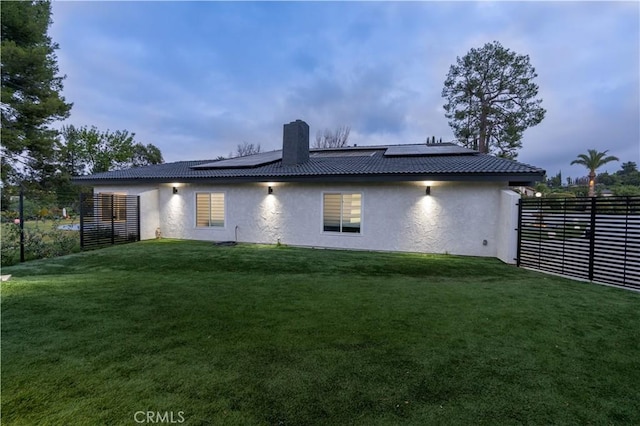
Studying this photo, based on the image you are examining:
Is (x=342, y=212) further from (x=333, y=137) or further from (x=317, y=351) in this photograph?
(x=333, y=137)

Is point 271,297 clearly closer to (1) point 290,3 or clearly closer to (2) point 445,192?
(2) point 445,192

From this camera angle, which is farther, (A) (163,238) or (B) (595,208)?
(A) (163,238)

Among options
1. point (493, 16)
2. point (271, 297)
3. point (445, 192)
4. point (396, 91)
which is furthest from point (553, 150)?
point (271, 297)

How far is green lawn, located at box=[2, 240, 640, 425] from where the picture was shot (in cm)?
221

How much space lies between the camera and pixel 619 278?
20.0ft

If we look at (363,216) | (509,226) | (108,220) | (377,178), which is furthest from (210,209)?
(509,226)

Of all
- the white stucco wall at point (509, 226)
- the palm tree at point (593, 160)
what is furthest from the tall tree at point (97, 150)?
the palm tree at point (593, 160)

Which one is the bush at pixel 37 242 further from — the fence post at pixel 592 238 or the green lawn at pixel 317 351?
the fence post at pixel 592 238

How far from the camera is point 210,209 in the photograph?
11805 mm

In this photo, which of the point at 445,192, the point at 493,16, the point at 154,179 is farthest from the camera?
the point at 493,16

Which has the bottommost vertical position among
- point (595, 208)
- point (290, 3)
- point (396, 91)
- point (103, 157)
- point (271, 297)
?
point (271, 297)

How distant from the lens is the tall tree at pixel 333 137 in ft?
112

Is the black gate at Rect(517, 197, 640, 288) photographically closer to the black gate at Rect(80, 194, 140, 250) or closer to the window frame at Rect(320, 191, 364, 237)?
the window frame at Rect(320, 191, 364, 237)

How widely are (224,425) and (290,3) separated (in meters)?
21.6
